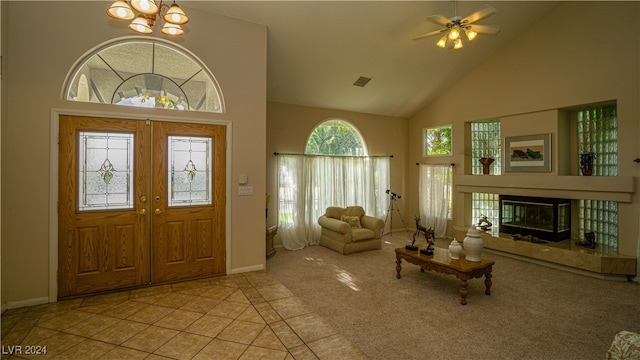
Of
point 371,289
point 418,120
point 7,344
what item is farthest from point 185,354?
point 418,120

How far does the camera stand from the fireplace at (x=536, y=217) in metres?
4.95

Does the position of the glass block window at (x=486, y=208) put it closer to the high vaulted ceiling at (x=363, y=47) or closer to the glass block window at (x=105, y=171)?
the high vaulted ceiling at (x=363, y=47)

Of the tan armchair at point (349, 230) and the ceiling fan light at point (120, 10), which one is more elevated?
the ceiling fan light at point (120, 10)

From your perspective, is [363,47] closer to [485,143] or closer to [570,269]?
[485,143]

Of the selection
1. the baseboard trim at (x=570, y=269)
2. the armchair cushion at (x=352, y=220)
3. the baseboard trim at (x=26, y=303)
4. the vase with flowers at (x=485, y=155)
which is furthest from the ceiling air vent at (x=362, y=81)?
the baseboard trim at (x=26, y=303)

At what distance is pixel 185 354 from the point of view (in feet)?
7.63

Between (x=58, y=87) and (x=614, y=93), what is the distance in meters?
7.44

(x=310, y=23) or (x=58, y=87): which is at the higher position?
(x=310, y=23)

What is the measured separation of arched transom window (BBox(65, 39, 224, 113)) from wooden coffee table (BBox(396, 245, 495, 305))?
11.1 ft

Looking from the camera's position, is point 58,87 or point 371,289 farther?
point 371,289

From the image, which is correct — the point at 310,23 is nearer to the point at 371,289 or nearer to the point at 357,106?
the point at 357,106

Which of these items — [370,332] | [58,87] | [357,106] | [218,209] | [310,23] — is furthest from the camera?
[357,106]

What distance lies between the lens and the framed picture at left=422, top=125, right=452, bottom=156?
6.90 m

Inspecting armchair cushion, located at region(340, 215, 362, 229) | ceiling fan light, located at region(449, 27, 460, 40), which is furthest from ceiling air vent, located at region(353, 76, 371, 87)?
armchair cushion, located at region(340, 215, 362, 229)
